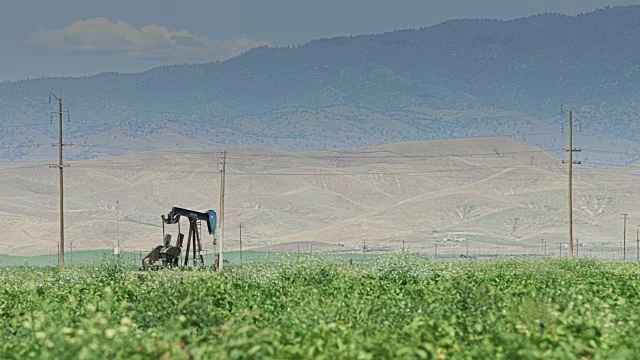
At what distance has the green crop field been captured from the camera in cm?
1441

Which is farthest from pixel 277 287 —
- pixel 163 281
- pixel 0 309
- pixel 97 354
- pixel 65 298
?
pixel 97 354

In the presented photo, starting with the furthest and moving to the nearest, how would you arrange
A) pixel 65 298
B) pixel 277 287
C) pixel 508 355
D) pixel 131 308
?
pixel 277 287 → pixel 65 298 → pixel 131 308 → pixel 508 355

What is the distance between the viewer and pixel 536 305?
20.0 metres

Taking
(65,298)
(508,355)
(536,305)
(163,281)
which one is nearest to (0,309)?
(65,298)

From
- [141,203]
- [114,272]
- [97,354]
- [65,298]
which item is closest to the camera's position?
[97,354]

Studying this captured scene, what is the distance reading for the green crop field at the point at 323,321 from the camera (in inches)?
567

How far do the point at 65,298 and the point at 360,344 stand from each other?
13245 mm

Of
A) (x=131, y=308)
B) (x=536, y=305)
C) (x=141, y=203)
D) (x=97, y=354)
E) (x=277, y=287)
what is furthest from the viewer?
(x=141, y=203)

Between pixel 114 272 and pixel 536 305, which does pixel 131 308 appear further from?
pixel 114 272

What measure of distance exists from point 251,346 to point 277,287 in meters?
14.7

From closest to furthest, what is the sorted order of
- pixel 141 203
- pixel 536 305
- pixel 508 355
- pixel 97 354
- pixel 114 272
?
pixel 97 354
pixel 508 355
pixel 536 305
pixel 114 272
pixel 141 203

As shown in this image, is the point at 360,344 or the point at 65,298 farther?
the point at 65,298

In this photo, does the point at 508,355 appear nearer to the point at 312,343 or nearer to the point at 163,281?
the point at 312,343

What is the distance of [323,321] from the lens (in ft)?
63.3
